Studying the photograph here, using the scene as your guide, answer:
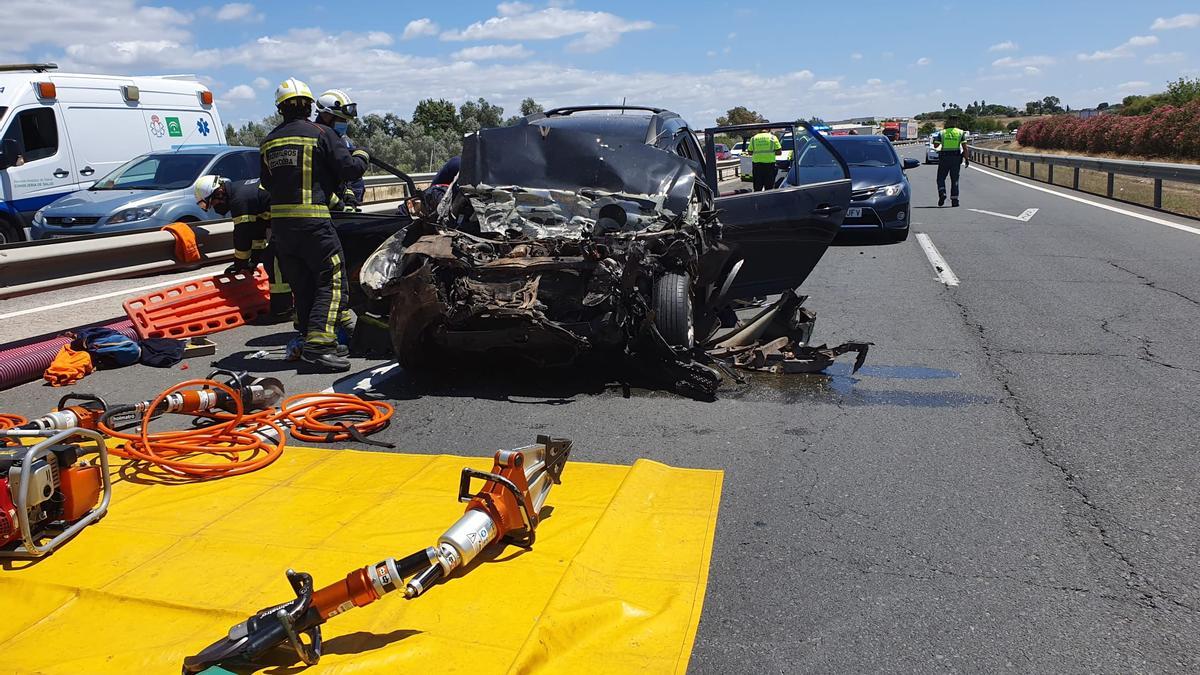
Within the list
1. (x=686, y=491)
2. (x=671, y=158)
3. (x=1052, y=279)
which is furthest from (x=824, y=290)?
(x=686, y=491)

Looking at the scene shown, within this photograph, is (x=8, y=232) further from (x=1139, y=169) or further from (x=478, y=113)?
(x=478, y=113)

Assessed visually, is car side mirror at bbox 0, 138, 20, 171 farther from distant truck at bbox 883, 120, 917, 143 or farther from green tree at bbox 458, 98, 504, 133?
distant truck at bbox 883, 120, 917, 143

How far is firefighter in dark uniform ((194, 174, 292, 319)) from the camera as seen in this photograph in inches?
311

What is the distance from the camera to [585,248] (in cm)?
578

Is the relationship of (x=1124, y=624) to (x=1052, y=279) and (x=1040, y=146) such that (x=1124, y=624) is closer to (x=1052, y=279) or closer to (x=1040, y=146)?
(x=1052, y=279)

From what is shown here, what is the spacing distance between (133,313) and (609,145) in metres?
4.17

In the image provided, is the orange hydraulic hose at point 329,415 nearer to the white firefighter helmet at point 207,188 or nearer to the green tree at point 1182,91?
the white firefighter helmet at point 207,188

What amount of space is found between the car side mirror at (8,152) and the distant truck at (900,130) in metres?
63.6

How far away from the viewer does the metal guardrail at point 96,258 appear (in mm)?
7082

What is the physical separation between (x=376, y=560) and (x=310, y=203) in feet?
12.8

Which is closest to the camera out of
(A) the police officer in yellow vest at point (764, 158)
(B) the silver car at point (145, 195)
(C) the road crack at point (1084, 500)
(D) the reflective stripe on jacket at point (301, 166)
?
(C) the road crack at point (1084, 500)

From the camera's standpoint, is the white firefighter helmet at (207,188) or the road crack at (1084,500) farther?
the white firefighter helmet at (207,188)

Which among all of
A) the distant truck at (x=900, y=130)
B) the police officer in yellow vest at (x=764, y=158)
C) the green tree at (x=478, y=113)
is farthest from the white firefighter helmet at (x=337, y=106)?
the distant truck at (x=900, y=130)

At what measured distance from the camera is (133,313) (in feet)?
25.3
